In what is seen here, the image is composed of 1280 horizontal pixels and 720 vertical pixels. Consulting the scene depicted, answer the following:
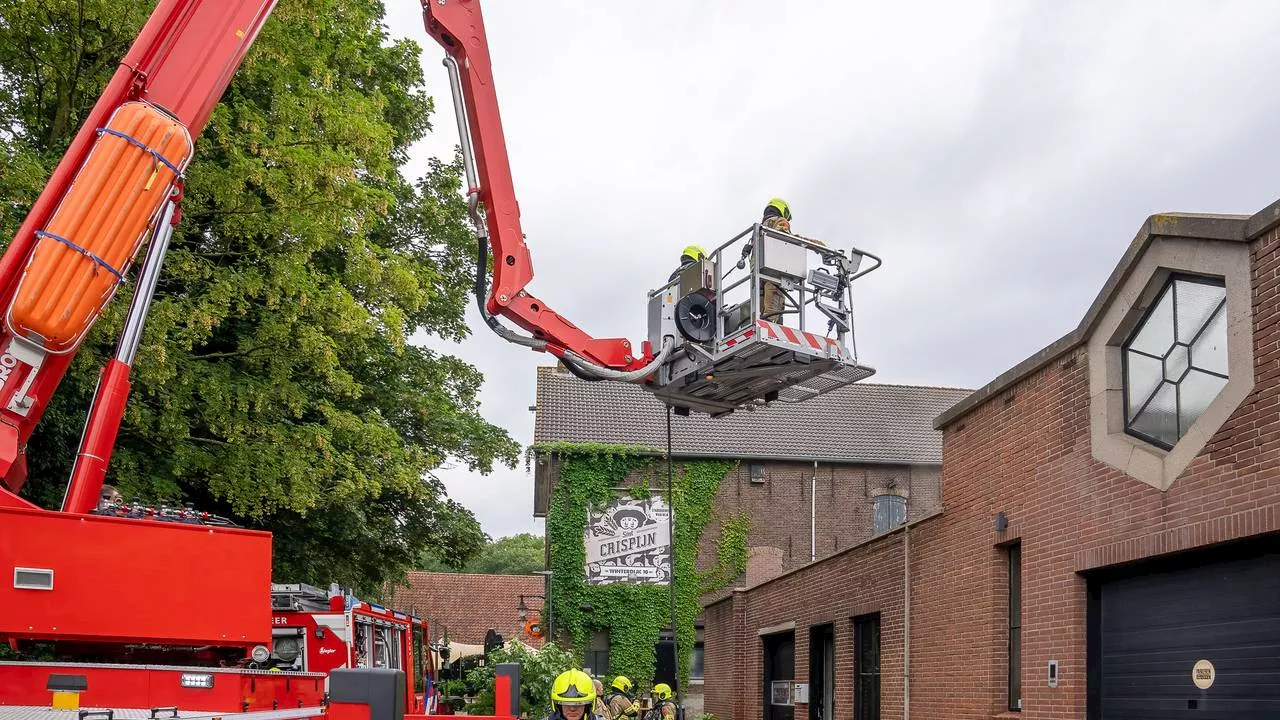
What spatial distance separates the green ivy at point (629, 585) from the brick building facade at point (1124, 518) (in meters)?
19.4

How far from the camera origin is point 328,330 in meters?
16.8

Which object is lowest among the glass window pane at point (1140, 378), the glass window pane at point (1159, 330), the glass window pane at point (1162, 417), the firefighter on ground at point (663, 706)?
the firefighter on ground at point (663, 706)

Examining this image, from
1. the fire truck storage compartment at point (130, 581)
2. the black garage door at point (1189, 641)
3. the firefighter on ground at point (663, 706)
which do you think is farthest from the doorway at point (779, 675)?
the fire truck storage compartment at point (130, 581)

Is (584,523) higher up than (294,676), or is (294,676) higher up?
(584,523)

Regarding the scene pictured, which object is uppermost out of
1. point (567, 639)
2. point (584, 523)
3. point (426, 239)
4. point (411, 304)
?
point (426, 239)

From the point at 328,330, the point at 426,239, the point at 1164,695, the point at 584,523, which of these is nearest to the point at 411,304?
the point at 328,330

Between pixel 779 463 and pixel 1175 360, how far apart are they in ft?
91.3

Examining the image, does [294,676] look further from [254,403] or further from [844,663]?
[844,663]

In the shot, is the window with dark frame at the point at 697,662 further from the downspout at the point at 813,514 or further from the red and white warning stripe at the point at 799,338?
the red and white warning stripe at the point at 799,338

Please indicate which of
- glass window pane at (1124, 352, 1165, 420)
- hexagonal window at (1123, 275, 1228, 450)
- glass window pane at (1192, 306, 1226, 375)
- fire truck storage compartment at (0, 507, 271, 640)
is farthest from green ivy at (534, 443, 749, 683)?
fire truck storage compartment at (0, 507, 271, 640)

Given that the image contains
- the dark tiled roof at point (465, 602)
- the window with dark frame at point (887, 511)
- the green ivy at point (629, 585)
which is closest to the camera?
the green ivy at point (629, 585)

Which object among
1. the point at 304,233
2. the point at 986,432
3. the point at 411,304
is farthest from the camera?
the point at 411,304

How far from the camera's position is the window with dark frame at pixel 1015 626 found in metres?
13.2

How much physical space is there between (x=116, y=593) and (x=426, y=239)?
62.0 feet
